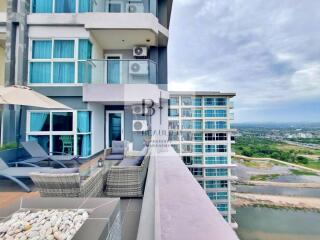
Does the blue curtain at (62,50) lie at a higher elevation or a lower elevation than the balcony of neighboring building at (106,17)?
lower

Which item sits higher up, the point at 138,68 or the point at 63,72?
the point at 138,68

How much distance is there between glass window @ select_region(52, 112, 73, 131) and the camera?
7.65 metres

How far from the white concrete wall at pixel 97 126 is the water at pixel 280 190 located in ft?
123

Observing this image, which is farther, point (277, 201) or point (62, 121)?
point (277, 201)

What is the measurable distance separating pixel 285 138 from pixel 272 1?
15.1 metres

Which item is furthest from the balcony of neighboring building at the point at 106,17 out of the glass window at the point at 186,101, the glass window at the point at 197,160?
the glass window at the point at 197,160

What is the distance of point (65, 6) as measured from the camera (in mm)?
7996

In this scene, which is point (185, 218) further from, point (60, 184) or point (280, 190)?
point (280, 190)

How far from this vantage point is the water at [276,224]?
24.1m

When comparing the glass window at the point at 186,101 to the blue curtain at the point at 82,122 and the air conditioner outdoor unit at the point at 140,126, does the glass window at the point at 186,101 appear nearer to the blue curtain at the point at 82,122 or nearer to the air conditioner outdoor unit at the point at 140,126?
the air conditioner outdoor unit at the point at 140,126

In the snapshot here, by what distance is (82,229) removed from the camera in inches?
58.9

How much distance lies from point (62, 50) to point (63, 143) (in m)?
3.90

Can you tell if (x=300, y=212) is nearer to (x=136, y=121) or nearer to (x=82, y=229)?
(x=136, y=121)

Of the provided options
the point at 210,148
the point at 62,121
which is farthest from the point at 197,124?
the point at 62,121
